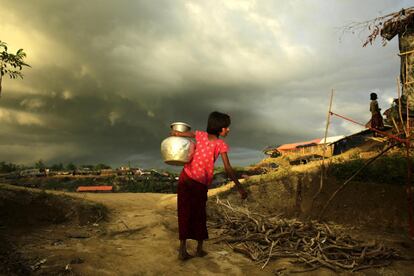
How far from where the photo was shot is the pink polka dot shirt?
13.7ft

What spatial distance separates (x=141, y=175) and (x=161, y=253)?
16.6 metres

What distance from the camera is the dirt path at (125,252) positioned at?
3865mm

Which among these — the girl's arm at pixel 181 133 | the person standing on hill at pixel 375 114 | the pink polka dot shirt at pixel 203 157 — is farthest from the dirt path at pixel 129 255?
the person standing on hill at pixel 375 114

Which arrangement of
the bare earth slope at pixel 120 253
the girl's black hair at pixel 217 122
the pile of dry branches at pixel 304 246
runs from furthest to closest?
the pile of dry branches at pixel 304 246 < the girl's black hair at pixel 217 122 < the bare earth slope at pixel 120 253


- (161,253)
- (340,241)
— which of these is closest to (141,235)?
(161,253)

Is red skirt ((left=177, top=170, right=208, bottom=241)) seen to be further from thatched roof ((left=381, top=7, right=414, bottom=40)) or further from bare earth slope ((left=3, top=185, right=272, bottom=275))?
thatched roof ((left=381, top=7, right=414, bottom=40))

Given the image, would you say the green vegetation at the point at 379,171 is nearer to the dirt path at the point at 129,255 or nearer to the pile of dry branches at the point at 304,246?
the dirt path at the point at 129,255

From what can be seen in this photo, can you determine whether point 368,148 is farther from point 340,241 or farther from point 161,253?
point 161,253

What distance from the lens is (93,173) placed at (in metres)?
20.6

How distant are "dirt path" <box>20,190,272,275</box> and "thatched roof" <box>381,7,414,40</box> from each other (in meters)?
9.97

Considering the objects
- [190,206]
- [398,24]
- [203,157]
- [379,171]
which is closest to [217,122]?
[203,157]

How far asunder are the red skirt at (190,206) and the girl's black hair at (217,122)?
0.68 meters

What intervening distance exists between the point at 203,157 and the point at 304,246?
215 centimetres

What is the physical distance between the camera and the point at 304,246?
15.9 feet
